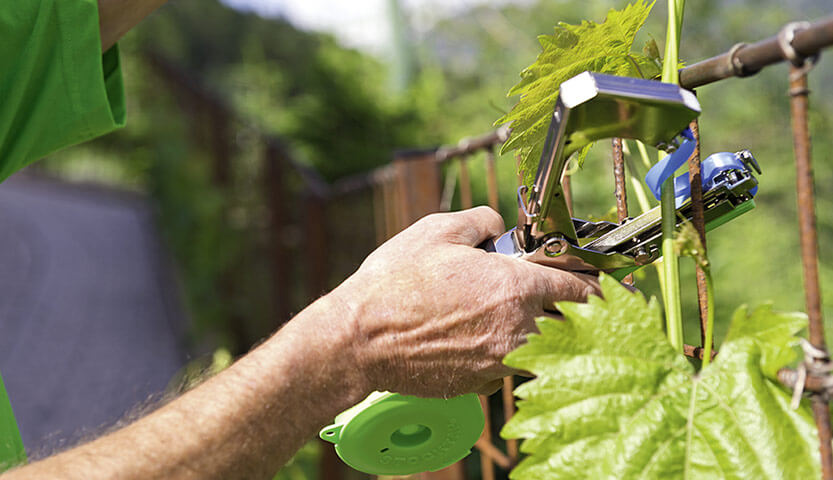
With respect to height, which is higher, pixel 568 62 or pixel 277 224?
pixel 568 62

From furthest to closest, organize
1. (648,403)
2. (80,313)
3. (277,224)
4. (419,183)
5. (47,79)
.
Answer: (80,313), (277,224), (419,183), (47,79), (648,403)

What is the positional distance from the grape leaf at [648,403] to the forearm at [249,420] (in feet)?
1.01

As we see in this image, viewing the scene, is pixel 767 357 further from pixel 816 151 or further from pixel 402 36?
pixel 402 36

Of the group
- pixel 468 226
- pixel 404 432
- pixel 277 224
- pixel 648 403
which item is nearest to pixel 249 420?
pixel 404 432

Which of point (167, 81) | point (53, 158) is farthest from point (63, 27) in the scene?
point (53, 158)

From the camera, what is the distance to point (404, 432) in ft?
3.18

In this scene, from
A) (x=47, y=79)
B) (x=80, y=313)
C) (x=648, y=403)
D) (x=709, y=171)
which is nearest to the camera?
(x=648, y=403)

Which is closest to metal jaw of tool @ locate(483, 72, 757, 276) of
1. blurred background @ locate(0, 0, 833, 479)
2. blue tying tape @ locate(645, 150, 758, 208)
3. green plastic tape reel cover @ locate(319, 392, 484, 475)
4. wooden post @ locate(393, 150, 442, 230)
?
blue tying tape @ locate(645, 150, 758, 208)

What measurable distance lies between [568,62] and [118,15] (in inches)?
50.2

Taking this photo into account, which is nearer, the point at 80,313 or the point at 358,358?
the point at 358,358

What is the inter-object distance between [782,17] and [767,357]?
369 cm

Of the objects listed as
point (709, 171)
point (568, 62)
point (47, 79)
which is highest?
point (47, 79)

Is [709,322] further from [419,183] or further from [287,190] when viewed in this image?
[287,190]

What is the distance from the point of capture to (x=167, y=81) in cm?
814
